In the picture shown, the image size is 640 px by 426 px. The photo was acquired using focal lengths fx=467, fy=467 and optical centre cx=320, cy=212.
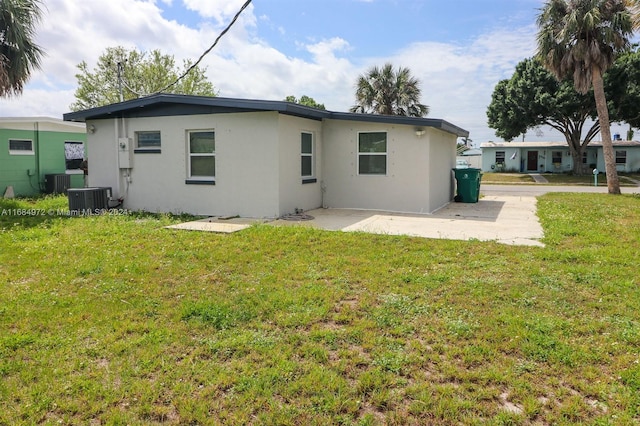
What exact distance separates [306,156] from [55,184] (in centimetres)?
1032

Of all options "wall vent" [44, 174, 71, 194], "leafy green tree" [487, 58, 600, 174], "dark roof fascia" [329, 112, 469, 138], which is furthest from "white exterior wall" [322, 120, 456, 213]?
"leafy green tree" [487, 58, 600, 174]

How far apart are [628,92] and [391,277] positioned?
2823 centimetres

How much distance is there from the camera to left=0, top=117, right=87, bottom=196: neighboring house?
1560cm

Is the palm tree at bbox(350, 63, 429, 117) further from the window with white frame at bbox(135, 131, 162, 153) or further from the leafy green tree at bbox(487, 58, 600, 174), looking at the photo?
the window with white frame at bbox(135, 131, 162, 153)

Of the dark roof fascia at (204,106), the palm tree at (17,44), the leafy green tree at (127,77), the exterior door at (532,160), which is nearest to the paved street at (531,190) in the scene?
the dark roof fascia at (204,106)

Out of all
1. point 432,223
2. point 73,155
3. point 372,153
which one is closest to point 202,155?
point 372,153

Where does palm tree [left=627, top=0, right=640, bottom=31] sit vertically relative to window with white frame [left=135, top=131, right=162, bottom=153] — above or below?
above

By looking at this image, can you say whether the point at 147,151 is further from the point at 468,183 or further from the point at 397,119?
the point at 468,183

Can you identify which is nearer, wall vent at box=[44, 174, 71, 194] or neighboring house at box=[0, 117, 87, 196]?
neighboring house at box=[0, 117, 87, 196]

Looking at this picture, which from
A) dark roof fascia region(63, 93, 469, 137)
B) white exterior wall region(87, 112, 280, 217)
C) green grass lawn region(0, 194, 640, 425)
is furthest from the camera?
white exterior wall region(87, 112, 280, 217)

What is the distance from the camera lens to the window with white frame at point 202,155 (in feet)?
33.9

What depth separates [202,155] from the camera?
34.3 ft

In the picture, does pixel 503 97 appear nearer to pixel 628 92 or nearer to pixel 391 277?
pixel 628 92

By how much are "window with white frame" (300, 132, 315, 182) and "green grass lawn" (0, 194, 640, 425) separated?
14.4 feet
